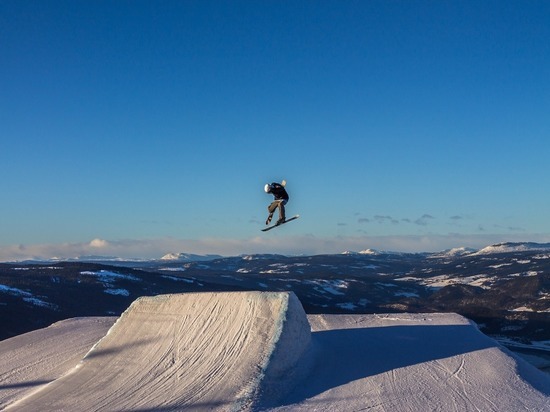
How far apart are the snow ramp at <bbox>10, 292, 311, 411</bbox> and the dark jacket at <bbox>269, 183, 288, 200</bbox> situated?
16.2ft

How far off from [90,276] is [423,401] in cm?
5013

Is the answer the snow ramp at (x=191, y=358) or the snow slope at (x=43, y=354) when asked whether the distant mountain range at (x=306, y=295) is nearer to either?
the snow slope at (x=43, y=354)

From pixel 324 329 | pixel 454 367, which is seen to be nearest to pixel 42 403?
pixel 324 329

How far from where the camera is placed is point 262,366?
594 inches

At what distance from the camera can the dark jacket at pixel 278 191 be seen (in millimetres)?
12984

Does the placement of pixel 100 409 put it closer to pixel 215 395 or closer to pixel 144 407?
pixel 144 407

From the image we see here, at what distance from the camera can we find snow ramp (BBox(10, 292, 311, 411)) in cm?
1436

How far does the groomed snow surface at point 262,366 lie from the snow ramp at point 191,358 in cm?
4

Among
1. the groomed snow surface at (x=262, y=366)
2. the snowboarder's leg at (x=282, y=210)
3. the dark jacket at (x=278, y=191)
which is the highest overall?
the dark jacket at (x=278, y=191)

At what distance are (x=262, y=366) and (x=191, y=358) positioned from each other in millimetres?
2606

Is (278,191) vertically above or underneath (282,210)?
above

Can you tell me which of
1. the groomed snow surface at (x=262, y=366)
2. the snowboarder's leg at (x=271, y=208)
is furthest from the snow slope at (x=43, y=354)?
the snowboarder's leg at (x=271, y=208)

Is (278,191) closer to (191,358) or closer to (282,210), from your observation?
(282,210)

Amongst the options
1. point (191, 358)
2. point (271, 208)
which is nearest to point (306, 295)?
point (191, 358)
